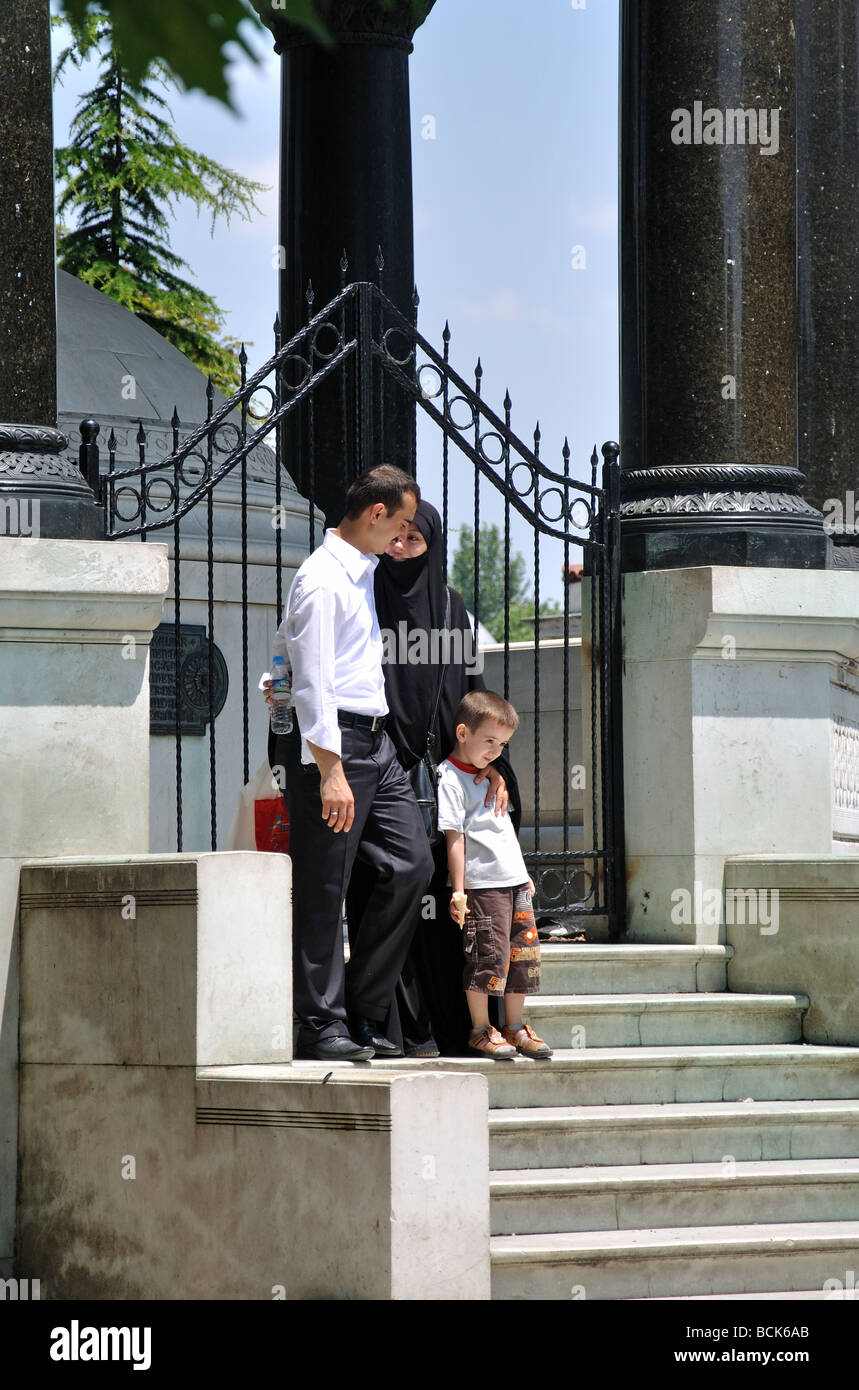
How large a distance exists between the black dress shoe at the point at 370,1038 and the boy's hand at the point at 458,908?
1.48 feet

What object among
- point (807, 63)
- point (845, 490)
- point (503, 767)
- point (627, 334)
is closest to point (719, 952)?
point (503, 767)

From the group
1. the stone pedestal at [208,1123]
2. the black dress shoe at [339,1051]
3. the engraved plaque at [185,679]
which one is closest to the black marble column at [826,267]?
the engraved plaque at [185,679]

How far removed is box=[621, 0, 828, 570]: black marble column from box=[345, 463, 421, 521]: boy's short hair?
236 centimetres

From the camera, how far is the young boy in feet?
22.7

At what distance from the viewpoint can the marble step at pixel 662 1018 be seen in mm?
7492

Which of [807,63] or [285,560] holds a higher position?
[807,63]

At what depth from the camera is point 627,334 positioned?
918cm

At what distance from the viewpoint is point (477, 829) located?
705cm

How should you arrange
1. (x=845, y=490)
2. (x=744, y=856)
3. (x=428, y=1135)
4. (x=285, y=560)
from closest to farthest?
(x=428, y=1135) < (x=744, y=856) < (x=845, y=490) < (x=285, y=560)

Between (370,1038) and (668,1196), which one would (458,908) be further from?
(668,1196)

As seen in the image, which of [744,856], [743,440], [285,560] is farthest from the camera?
[285,560]

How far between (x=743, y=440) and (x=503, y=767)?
2.44 meters

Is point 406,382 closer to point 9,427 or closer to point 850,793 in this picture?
point 9,427

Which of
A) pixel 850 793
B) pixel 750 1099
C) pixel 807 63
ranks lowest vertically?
pixel 750 1099
